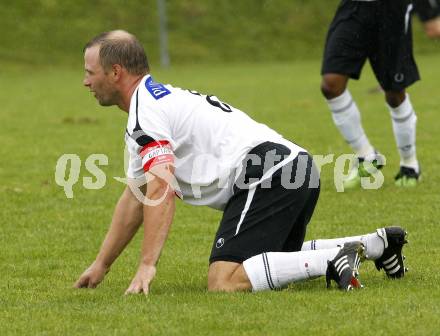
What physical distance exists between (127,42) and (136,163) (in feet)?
2.27

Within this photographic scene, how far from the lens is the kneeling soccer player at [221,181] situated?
5.88 metres

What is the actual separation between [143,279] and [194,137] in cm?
86

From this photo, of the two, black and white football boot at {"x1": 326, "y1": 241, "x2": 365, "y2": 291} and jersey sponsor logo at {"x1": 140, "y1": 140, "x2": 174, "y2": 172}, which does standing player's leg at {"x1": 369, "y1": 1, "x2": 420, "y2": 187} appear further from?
jersey sponsor logo at {"x1": 140, "y1": 140, "x2": 174, "y2": 172}

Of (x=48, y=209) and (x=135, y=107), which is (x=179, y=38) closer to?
(x=48, y=209)

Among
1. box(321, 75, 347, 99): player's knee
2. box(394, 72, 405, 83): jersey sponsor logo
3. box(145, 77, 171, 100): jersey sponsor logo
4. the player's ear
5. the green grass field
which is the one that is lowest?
the green grass field

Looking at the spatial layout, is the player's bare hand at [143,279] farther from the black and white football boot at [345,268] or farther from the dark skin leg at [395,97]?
the dark skin leg at [395,97]

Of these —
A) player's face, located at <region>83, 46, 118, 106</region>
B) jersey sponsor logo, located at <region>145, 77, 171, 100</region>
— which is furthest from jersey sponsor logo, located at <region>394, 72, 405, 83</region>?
player's face, located at <region>83, 46, 118, 106</region>

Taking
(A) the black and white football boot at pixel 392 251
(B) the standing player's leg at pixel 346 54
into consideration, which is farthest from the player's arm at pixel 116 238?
(B) the standing player's leg at pixel 346 54

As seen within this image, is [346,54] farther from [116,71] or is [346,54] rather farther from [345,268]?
[345,268]

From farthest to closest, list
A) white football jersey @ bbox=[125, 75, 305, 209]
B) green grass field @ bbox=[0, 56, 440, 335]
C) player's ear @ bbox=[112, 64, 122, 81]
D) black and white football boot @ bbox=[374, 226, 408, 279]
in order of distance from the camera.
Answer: black and white football boot @ bbox=[374, 226, 408, 279], player's ear @ bbox=[112, 64, 122, 81], white football jersey @ bbox=[125, 75, 305, 209], green grass field @ bbox=[0, 56, 440, 335]

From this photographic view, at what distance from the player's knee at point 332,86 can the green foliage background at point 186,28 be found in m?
37.5

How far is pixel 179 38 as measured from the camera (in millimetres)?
52812

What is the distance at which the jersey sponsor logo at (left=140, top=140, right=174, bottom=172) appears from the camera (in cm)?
584

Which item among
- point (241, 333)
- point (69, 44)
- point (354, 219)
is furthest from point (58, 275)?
point (69, 44)
